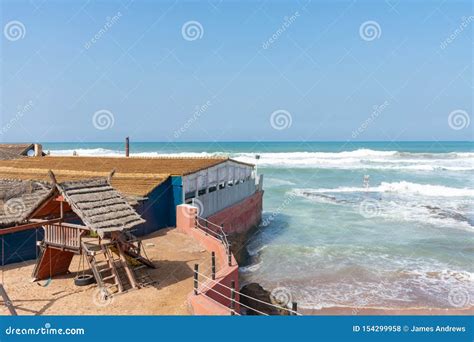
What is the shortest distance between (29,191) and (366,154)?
94440 mm

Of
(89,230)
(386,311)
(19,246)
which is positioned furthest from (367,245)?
(19,246)

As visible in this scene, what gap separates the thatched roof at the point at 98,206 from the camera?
11219 millimetres

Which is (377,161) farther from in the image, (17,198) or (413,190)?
(17,198)

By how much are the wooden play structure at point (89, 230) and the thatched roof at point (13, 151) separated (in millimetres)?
21705

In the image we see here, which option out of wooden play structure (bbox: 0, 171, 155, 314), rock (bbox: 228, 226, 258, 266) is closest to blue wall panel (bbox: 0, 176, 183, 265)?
wooden play structure (bbox: 0, 171, 155, 314)

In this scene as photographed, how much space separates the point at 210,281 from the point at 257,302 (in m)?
4.51

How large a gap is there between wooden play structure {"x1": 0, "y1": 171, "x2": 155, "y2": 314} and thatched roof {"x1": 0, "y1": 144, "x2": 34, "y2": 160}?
21.7 metres

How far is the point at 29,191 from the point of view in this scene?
1728cm

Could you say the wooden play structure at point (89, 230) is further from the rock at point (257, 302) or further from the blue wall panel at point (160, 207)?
the rock at point (257, 302)

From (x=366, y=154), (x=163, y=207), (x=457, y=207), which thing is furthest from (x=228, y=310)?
(x=366, y=154)

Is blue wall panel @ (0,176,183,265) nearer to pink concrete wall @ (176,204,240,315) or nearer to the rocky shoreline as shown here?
pink concrete wall @ (176,204,240,315)

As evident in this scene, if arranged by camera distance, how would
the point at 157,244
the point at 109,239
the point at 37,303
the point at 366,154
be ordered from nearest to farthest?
the point at 37,303 < the point at 109,239 < the point at 157,244 < the point at 366,154

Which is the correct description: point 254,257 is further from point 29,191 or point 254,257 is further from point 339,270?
point 29,191

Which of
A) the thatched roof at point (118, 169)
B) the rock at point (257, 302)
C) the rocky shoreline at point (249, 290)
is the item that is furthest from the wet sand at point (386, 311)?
the thatched roof at point (118, 169)
